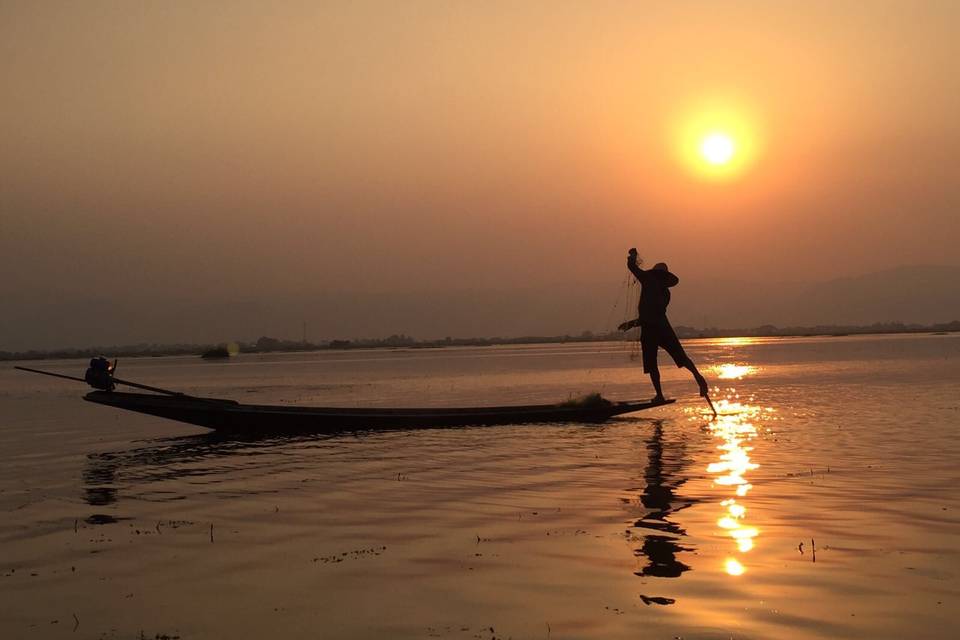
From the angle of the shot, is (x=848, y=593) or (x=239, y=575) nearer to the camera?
(x=848, y=593)

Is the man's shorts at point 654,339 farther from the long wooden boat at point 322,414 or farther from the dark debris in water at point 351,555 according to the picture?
the dark debris in water at point 351,555

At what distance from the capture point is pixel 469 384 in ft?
171

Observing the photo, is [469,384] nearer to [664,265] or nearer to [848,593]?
[664,265]

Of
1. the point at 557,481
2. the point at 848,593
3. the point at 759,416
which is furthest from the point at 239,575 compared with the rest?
the point at 759,416

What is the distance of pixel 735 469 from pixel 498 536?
21.0 ft

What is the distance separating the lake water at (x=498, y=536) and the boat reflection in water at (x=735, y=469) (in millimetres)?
59

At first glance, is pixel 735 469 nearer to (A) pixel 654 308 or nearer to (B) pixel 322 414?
(A) pixel 654 308

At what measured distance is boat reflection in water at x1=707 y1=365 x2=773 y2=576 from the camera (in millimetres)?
10016

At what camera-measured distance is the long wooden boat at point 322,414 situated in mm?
23797

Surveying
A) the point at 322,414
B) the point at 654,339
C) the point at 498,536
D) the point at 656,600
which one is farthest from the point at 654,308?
the point at 656,600

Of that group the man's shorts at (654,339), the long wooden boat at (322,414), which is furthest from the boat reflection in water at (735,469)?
the long wooden boat at (322,414)

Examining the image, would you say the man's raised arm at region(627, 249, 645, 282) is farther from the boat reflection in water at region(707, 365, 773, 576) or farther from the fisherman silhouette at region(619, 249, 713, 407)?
the boat reflection in water at region(707, 365, 773, 576)

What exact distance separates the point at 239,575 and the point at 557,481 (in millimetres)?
6884

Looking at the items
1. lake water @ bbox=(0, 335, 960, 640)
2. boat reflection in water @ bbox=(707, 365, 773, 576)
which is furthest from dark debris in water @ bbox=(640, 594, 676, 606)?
boat reflection in water @ bbox=(707, 365, 773, 576)
